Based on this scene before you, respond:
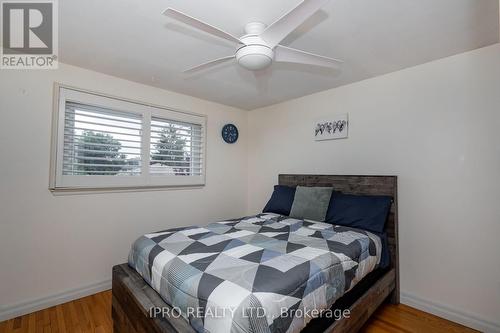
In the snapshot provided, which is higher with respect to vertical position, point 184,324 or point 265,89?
point 265,89

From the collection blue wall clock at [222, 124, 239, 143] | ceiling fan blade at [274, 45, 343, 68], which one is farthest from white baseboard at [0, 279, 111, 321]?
ceiling fan blade at [274, 45, 343, 68]

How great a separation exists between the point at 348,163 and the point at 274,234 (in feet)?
4.60

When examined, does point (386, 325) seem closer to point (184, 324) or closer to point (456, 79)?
point (184, 324)

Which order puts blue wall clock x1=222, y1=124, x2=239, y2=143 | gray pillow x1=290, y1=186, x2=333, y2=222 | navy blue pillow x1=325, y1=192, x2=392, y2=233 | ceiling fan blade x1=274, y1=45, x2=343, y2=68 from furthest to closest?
blue wall clock x1=222, y1=124, x2=239, y2=143, gray pillow x1=290, y1=186, x2=333, y2=222, navy blue pillow x1=325, y1=192, x2=392, y2=233, ceiling fan blade x1=274, y1=45, x2=343, y2=68

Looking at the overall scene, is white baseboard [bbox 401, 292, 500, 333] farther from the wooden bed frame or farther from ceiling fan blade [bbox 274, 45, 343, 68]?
ceiling fan blade [bbox 274, 45, 343, 68]

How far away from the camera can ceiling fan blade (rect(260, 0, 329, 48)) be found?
1.15 metres

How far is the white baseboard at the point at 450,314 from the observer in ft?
6.17

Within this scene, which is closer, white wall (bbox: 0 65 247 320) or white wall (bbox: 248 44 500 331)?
white wall (bbox: 248 44 500 331)

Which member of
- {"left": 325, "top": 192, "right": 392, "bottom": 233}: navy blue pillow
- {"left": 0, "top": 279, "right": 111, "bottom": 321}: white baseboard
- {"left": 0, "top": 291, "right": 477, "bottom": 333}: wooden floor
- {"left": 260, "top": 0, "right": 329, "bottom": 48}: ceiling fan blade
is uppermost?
{"left": 260, "top": 0, "right": 329, "bottom": 48}: ceiling fan blade

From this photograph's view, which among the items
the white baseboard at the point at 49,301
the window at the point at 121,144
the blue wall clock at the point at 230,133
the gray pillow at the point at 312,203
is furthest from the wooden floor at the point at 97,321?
the blue wall clock at the point at 230,133

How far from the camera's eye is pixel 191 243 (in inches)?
68.2

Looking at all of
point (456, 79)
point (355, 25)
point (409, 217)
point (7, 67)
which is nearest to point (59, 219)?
point (7, 67)

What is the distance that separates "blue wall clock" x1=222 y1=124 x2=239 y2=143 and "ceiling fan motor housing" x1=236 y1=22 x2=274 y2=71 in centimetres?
203

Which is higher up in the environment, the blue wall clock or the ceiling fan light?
the ceiling fan light
